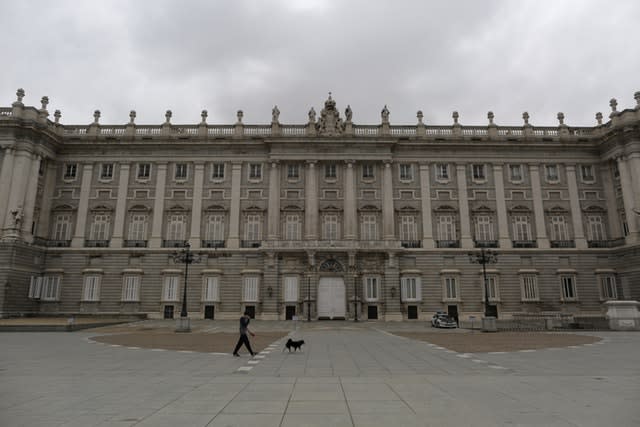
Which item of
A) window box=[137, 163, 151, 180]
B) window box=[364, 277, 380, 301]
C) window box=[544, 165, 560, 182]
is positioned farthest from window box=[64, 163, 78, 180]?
A: window box=[544, 165, 560, 182]

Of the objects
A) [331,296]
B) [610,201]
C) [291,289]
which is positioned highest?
[610,201]

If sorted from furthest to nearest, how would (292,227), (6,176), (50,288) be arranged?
1. (292,227)
2. (50,288)
3. (6,176)

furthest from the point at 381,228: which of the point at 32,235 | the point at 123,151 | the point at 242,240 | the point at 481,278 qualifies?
the point at 32,235

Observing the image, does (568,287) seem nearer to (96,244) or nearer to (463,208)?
(463,208)

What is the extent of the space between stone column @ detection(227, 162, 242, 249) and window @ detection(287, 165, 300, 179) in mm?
5166

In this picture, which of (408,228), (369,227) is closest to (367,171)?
(369,227)

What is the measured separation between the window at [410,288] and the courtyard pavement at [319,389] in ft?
85.9

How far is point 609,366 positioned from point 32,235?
4689 centimetres

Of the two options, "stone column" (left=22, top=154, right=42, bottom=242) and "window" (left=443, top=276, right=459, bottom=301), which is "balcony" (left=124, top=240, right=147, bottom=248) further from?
"window" (left=443, top=276, right=459, bottom=301)


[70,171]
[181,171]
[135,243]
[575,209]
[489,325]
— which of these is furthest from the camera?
[181,171]

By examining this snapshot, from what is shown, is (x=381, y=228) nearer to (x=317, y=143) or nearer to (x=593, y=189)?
(x=317, y=143)

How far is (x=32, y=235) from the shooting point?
42.1 m

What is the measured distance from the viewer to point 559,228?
1763 inches

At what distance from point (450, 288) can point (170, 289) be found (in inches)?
1095
